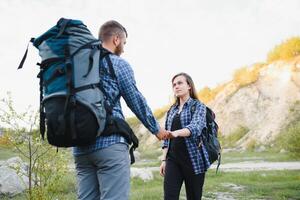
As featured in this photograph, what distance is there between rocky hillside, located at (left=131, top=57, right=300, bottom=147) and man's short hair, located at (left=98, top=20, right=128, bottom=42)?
1243 inches

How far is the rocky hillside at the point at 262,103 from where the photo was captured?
35.8 m

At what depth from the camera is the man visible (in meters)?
3.26

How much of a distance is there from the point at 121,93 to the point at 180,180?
209cm

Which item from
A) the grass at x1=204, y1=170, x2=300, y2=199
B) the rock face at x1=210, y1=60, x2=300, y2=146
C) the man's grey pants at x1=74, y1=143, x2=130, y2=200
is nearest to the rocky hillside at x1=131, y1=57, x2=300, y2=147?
the rock face at x1=210, y1=60, x2=300, y2=146

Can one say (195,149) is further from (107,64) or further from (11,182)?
(11,182)

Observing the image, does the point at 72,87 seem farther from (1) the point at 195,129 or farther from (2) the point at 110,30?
(1) the point at 195,129

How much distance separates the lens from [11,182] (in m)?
10.7

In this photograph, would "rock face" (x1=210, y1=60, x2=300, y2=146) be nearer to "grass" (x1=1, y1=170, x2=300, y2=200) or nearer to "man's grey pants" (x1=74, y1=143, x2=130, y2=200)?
"grass" (x1=1, y1=170, x2=300, y2=200)

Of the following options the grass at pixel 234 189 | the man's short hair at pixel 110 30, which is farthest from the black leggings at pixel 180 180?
the grass at pixel 234 189

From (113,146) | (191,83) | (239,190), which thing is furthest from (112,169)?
(239,190)

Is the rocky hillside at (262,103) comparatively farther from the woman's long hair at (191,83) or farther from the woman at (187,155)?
the woman at (187,155)

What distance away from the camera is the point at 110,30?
3.53 m

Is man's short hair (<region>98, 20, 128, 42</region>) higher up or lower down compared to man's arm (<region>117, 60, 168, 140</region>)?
higher up

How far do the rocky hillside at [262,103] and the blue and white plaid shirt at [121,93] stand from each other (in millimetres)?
31566
